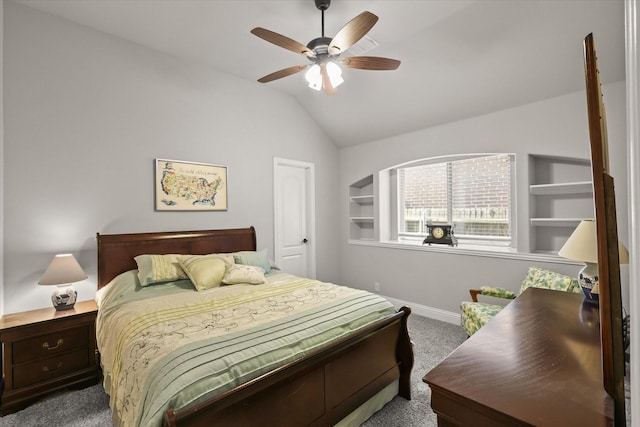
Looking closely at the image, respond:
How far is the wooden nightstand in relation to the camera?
86.6 inches

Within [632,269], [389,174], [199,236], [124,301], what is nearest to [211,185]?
[199,236]

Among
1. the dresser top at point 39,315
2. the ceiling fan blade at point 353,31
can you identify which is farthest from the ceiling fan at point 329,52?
the dresser top at point 39,315

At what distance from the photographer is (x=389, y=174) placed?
15.7ft

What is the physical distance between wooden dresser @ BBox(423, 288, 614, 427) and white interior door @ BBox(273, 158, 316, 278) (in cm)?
333

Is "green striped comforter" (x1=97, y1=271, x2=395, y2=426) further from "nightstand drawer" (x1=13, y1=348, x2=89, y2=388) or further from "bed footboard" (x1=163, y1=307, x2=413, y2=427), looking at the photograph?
"nightstand drawer" (x1=13, y1=348, x2=89, y2=388)

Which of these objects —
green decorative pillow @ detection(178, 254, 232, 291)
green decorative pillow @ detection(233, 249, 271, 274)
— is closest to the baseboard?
green decorative pillow @ detection(233, 249, 271, 274)

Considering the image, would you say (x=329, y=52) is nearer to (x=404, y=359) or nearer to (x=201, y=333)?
(x=201, y=333)

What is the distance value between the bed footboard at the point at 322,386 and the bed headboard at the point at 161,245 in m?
2.22

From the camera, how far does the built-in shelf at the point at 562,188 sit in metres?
2.94

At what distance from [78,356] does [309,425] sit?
2070 mm

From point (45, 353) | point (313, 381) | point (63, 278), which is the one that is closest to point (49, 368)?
point (45, 353)

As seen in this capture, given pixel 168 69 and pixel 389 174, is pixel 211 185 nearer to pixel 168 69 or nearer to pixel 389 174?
pixel 168 69

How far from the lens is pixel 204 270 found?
2.83 meters

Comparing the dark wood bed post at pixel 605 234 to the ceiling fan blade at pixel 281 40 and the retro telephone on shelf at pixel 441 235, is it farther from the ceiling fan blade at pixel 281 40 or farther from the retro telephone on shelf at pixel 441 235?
the retro telephone on shelf at pixel 441 235
